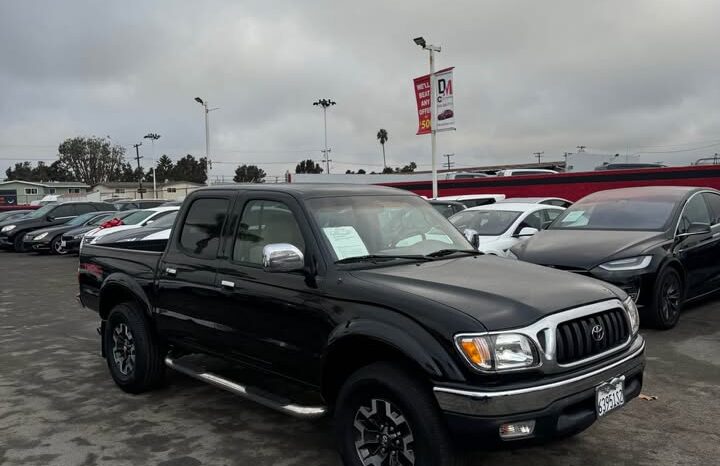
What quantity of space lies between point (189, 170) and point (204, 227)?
12125 cm

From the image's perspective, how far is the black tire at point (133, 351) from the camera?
16.6 ft

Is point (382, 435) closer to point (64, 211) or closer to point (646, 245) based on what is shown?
point (646, 245)

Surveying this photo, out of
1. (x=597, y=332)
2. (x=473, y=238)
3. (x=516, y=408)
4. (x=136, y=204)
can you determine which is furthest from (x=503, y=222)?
(x=136, y=204)

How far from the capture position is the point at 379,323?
322cm

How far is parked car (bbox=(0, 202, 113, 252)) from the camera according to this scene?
20844 millimetres

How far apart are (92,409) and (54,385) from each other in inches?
35.1

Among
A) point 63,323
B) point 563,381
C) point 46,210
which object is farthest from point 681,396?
point 46,210

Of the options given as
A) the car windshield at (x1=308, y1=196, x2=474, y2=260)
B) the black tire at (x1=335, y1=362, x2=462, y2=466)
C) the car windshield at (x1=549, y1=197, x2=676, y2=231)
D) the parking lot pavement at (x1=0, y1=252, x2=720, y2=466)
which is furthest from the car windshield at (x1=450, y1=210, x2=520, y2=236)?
the black tire at (x1=335, y1=362, x2=462, y2=466)

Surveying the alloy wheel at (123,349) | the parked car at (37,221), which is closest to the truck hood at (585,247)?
the alloy wheel at (123,349)

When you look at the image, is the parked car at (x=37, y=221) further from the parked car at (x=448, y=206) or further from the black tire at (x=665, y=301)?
the black tire at (x=665, y=301)

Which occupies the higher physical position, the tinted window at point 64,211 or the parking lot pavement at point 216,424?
the tinted window at point 64,211

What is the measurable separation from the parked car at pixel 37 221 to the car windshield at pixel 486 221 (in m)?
16.4

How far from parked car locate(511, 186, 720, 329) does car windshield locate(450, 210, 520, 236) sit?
4.86 ft

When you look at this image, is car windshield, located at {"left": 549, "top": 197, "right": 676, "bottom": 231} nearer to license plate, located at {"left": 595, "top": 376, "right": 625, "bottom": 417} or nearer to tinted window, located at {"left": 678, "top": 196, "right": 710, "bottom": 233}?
tinted window, located at {"left": 678, "top": 196, "right": 710, "bottom": 233}
